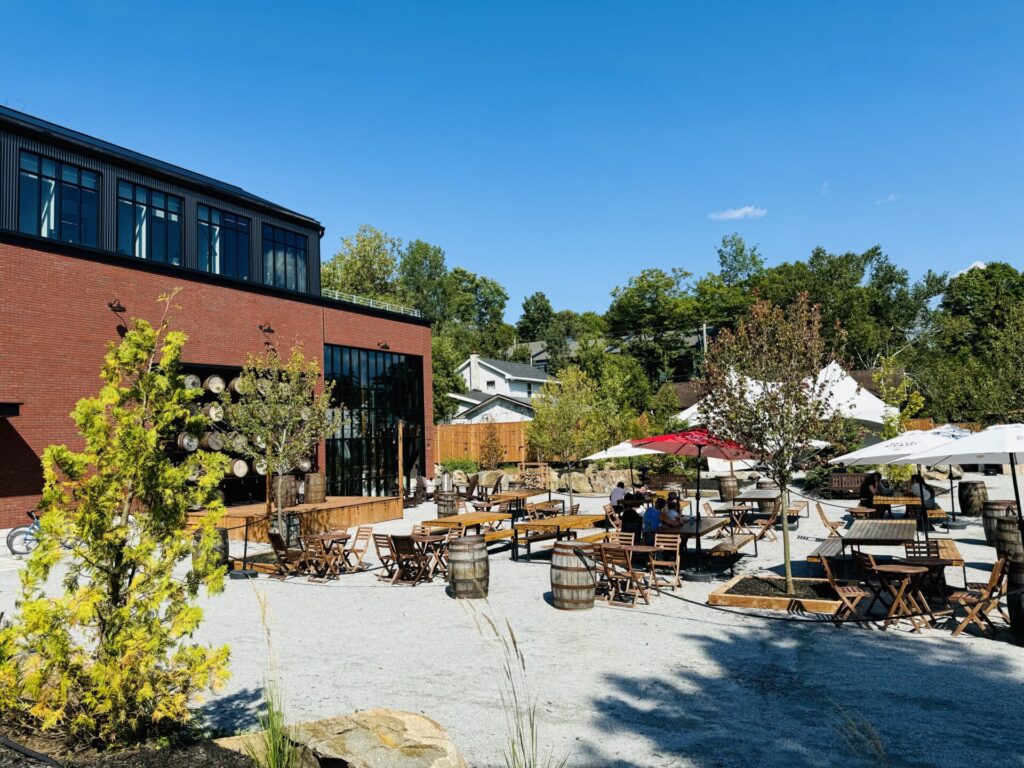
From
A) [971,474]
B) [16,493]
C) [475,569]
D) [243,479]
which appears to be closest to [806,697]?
[475,569]

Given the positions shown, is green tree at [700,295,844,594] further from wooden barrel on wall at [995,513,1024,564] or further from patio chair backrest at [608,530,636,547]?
wooden barrel on wall at [995,513,1024,564]

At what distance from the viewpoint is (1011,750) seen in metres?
5.52

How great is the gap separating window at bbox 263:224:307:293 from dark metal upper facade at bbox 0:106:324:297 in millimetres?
43

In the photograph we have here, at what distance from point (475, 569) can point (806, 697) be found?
572cm

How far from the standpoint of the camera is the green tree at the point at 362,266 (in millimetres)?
64062

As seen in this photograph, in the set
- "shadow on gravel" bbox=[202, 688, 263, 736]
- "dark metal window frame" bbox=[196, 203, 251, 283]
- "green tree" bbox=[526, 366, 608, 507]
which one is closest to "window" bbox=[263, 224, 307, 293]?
"dark metal window frame" bbox=[196, 203, 251, 283]

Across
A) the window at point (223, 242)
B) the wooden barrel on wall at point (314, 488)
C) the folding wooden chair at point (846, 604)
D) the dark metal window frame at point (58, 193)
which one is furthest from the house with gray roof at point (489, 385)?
the folding wooden chair at point (846, 604)

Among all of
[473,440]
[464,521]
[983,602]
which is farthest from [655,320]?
[983,602]

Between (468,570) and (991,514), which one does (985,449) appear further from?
(468,570)


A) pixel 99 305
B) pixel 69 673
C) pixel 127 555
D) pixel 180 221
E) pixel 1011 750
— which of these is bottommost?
pixel 1011 750

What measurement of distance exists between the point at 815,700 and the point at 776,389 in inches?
195

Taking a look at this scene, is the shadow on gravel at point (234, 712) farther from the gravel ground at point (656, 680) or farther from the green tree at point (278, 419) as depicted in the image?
the green tree at point (278, 419)

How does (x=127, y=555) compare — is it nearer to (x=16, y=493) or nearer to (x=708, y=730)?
(x=708, y=730)

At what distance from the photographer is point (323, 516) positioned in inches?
769
